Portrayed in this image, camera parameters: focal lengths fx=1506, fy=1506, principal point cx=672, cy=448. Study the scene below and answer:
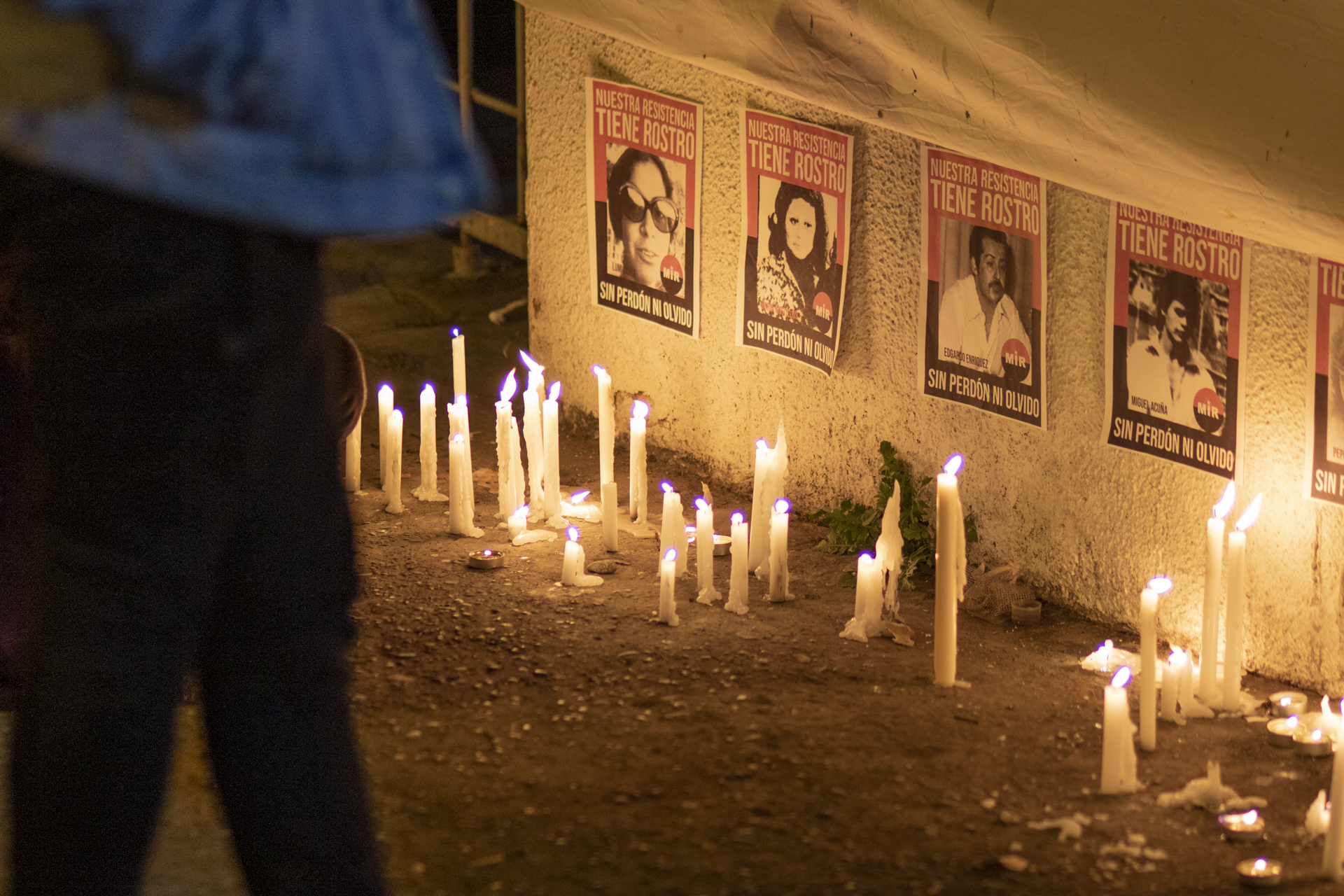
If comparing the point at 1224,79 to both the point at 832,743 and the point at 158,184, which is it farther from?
the point at 158,184

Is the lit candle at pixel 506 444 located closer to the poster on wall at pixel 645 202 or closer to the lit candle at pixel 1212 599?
the poster on wall at pixel 645 202

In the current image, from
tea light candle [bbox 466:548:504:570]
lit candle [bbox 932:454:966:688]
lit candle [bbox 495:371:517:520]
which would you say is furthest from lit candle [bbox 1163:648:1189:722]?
lit candle [bbox 495:371:517:520]

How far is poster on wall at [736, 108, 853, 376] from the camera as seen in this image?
4.78 meters

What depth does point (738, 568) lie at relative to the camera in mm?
4227

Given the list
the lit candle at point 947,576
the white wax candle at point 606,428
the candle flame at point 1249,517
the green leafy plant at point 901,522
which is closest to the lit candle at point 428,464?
the white wax candle at point 606,428

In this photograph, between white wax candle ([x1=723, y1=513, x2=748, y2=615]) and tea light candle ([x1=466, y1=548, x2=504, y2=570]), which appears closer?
white wax candle ([x1=723, y1=513, x2=748, y2=615])

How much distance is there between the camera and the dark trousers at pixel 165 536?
1849 mm

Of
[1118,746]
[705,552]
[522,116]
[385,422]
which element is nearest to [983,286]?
[705,552]

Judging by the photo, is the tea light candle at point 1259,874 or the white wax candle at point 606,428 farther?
the white wax candle at point 606,428

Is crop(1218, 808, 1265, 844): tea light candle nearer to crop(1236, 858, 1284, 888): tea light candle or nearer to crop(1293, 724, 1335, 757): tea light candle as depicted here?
crop(1236, 858, 1284, 888): tea light candle

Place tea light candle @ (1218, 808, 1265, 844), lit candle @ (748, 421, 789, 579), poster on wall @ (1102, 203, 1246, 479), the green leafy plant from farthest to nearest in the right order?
the green leafy plant, lit candle @ (748, 421, 789, 579), poster on wall @ (1102, 203, 1246, 479), tea light candle @ (1218, 808, 1265, 844)

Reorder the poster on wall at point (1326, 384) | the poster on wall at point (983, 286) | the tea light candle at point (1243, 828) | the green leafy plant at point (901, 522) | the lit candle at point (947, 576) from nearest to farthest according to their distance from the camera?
the tea light candle at point (1243, 828) < the poster on wall at point (1326, 384) < the lit candle at point (947, 576) < the poster on wall at point (983, 286) < the green leafy plant at point (901, 522)

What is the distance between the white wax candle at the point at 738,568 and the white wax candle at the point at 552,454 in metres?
0.93

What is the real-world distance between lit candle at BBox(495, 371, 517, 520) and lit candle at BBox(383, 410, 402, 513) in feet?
1.22
